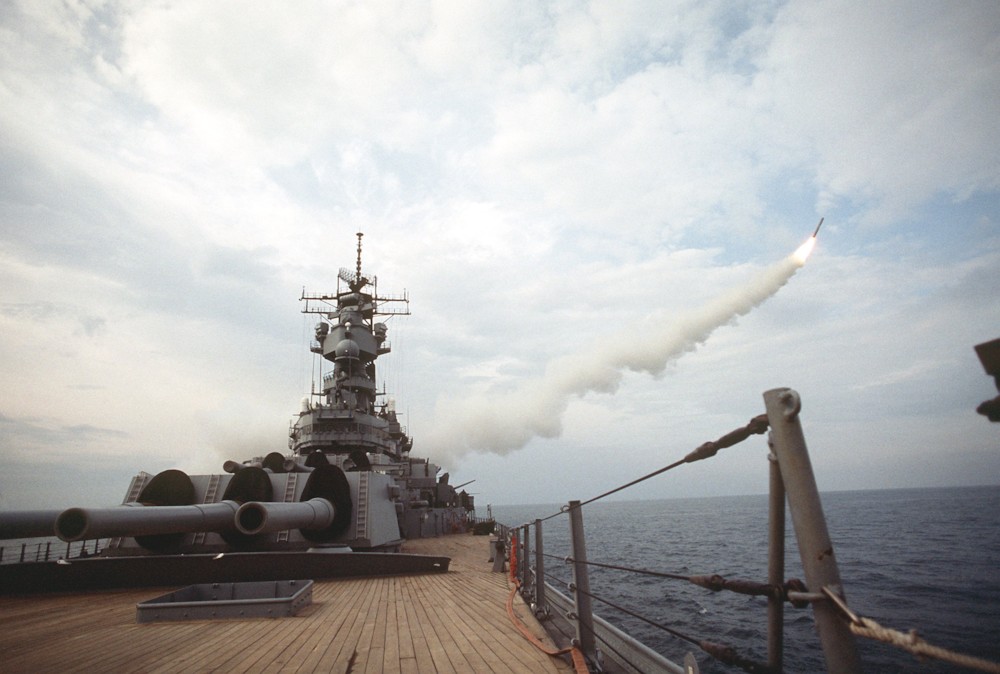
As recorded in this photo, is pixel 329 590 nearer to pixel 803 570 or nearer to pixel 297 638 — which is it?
pixel 297 638

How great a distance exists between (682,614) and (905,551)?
2481cm

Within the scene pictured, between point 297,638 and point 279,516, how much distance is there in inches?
186

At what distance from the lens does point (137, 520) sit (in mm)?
8070

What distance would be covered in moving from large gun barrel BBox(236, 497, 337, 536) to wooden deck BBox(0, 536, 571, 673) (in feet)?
5.61

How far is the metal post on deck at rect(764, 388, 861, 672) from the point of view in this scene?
170 centimetres

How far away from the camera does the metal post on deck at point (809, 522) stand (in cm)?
170

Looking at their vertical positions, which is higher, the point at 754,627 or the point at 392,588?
the point at 392,588

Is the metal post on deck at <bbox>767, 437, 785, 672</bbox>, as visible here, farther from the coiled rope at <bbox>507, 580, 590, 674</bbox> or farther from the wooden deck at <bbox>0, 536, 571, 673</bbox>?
the wooden deck at <bbox>0, 536, 571, 673</bbox>

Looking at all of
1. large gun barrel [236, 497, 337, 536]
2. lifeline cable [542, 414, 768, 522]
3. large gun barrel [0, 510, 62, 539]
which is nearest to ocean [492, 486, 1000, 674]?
large gun barrel [236, 497, 337, 536]

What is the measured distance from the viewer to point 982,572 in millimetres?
24500

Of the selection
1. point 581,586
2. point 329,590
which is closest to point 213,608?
point 329,590

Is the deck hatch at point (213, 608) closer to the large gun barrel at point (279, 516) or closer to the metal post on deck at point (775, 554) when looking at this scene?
the large gun barrel at point (279, 516)

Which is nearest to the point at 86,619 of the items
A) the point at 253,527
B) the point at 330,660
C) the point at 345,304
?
the point at 253,527

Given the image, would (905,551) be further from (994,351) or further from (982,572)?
(994,351)
